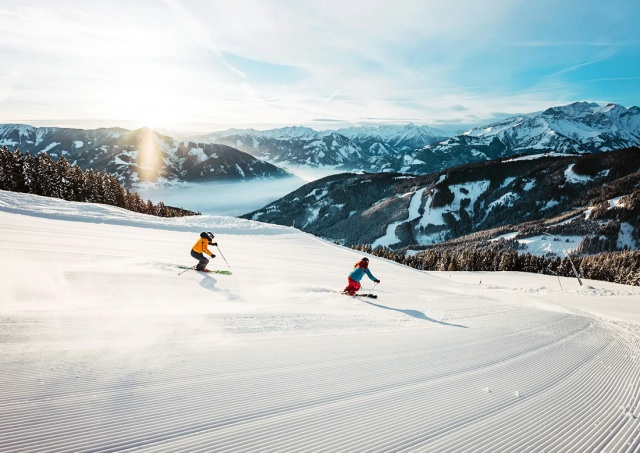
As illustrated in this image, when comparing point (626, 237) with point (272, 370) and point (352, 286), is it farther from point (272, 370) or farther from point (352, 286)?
point (272, 370)

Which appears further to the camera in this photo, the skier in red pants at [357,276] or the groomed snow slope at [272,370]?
the skier in red pants at [357,276]

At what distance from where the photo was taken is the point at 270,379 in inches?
222

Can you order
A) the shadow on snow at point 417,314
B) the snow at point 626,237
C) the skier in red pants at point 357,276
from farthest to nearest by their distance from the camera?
1. the snow at point 626,237
2. the skier in red pants at point 357,276
3. the shadow on snow at point 417,314

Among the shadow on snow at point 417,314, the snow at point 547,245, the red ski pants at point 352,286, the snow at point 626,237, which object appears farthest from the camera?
the snow at point 626,237

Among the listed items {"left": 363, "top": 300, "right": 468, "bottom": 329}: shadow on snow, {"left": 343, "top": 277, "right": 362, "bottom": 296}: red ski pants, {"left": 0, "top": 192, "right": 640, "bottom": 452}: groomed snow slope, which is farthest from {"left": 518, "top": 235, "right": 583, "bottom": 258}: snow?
{"left": 343, "top": 277, "right": 362, "bottom": 296}: red ski pants

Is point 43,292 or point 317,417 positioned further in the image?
point 43,292

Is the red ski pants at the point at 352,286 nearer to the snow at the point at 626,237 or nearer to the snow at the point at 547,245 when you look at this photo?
the snow at the point at 547,245

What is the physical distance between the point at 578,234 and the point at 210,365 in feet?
689

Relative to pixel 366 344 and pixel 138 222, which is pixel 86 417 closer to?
pixel 366 344

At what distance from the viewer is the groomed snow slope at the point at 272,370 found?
4.23 m

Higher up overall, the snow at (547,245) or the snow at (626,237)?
the snow at (626,237)

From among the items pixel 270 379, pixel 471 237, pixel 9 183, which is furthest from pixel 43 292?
pixel 471 237

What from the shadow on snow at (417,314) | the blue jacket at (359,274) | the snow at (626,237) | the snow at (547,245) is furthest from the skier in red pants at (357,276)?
the snow at (626,237)

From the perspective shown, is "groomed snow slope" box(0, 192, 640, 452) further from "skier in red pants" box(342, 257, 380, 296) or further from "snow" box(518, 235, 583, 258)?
"snow" box(518, 235, 583, 258)
